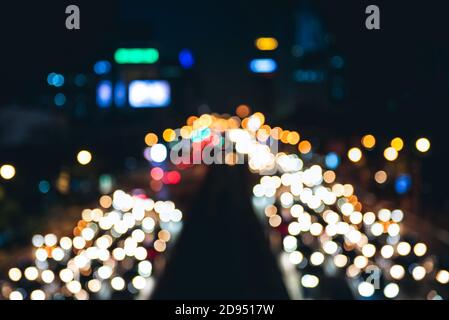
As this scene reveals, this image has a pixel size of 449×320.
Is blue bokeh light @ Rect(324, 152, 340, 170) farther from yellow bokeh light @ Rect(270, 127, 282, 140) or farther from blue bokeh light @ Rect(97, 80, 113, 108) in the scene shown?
yellow bokeh light @ Rect(270, 127, 282, 140)

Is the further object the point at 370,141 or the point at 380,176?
the point at 380,176

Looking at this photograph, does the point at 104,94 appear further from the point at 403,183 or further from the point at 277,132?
the point at 403,183

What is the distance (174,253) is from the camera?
91.0 feet

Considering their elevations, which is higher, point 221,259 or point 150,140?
point 150,140

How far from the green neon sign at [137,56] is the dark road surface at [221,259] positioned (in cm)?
854

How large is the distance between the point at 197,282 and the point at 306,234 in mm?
8546

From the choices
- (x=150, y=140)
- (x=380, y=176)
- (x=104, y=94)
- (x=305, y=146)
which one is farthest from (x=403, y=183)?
(x=305, y=146)

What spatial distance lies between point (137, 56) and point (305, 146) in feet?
42.1

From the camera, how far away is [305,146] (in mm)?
61469

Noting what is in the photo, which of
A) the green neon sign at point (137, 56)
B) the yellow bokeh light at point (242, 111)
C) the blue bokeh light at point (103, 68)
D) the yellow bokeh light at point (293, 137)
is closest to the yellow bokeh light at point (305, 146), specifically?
the yellow bokeh light at point (293, 137)

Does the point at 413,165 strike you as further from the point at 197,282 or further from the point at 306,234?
the point at 197,282

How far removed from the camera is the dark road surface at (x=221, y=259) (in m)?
20.3

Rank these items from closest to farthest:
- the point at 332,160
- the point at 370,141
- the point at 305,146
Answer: the point at 370,141
the point at 332,160
the point at 305,146
